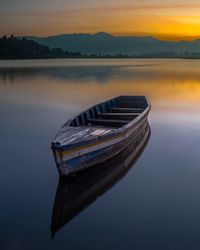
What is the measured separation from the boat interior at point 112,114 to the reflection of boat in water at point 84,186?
1.78 m

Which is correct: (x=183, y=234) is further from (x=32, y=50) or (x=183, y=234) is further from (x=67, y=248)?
(x=32, y=50)

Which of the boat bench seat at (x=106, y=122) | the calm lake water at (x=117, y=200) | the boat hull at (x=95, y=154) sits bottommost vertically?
the calm lake water at (x=117, y=200)

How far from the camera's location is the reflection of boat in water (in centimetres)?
1013

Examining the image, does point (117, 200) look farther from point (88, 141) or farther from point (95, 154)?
point (88, 141)

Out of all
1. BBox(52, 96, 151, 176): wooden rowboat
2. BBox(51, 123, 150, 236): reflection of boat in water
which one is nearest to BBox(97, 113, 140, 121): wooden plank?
BBox(52, 96, 151, 176): wooden rowboat

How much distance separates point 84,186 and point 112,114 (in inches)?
264

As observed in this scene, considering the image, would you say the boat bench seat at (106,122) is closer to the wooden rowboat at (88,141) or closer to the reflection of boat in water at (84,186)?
the wooden rowboat at (88,141)

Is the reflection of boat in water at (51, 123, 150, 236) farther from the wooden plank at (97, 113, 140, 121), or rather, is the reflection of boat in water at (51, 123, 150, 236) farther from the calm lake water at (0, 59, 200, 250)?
the wooden plank at (97, 113, 140, 121)

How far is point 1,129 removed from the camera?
20.6 metres

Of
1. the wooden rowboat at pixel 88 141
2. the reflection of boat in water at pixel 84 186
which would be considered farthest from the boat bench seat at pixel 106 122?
the reflection of boat in water at pixel 84 186

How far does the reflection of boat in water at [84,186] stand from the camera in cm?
1013

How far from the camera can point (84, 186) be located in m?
11.6

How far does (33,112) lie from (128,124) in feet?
44.0

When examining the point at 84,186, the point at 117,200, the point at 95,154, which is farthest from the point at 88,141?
the point at 117,200
